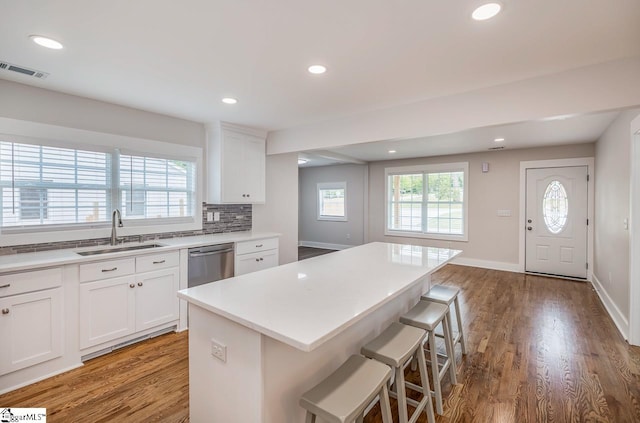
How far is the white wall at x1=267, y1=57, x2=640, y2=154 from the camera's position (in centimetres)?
218

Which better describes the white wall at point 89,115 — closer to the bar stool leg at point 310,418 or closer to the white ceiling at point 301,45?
the white ceiling at point 301,45

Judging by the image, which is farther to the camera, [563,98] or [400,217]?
[400,217]

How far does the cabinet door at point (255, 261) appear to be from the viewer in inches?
146

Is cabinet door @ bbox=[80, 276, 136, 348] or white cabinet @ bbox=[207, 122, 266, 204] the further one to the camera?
white cabinet @ bbox=[207, 122, 266, 204]

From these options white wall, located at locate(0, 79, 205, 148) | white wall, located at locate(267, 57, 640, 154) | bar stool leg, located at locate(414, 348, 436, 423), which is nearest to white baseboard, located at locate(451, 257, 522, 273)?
white wall, located at locate(267, 57, 640, 154)

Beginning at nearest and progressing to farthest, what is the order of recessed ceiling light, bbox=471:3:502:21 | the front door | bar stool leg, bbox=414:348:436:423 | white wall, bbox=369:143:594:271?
recessed ceiling light, bbox=471:3:502:21
bar stool leg, bbox=414:348:436:423
the front door
white wall, bbox=369:143:594:271

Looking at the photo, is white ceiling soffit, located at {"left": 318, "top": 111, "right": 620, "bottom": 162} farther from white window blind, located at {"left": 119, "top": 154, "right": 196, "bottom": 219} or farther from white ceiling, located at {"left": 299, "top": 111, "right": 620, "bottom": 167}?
white window blind, located at {"left": 119, "top": 154, "right": 196, "bottom": 219}

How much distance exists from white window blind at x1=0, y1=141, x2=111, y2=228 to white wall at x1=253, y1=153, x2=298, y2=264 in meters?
1.97

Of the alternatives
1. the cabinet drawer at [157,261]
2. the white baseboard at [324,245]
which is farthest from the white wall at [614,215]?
the white baseboard at [324,245]

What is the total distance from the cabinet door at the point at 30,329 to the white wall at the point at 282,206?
2.53 metres

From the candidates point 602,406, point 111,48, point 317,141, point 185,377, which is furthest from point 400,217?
point 111,48

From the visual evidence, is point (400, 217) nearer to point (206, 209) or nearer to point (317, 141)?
point (317, 141)

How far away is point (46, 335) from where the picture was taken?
7.67 feet

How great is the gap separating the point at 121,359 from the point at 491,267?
20.0ft
